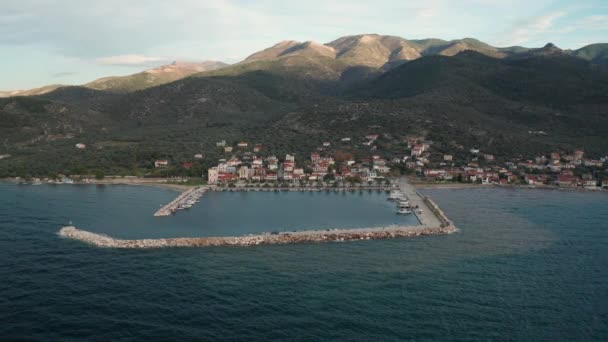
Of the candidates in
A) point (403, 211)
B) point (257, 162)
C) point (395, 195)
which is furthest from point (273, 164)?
point (403, 211)

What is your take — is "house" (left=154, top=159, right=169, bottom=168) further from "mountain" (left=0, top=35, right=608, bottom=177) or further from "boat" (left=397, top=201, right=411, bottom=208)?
"boat" (left=397, top=201, right=411, bottom=208)

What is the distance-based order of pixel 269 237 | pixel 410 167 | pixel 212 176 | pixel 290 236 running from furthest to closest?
pixel 410 167, pixel 212 176, pixel 290 236, pixel 269 237

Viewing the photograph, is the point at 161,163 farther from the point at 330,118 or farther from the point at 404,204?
the point at 404,204

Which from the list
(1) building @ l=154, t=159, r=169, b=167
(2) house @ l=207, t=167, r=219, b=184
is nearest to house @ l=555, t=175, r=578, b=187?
(2) house @ l=207, t=167, r=219, b=184

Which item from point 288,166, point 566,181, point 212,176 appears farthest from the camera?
point 288,166

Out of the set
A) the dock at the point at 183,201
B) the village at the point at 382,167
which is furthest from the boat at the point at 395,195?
the dock at the point at 183,201

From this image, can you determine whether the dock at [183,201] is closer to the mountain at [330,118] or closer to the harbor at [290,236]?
the harbor at [290,236]
